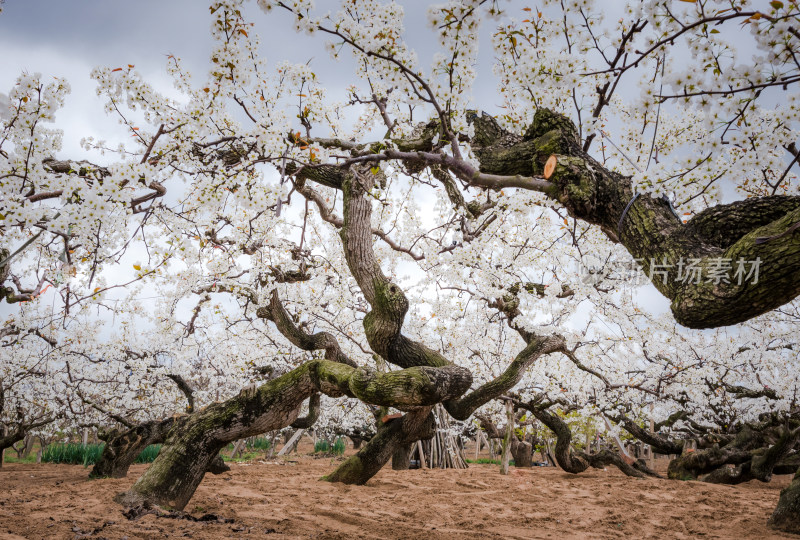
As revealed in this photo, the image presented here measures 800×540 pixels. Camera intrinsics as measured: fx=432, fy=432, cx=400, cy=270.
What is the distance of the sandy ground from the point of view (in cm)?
327

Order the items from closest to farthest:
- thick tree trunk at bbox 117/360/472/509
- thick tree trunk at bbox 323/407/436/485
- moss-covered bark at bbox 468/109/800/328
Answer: moss-covered bark at bbox 468/109/800/328 → thick tree trunk at bbox 117/360/472/509 → thick tree trunk at bbox 323/407/436/485

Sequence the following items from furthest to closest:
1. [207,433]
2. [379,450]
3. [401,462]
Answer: [401,462] → [379,450] → [207,433]

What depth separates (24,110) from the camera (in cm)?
294

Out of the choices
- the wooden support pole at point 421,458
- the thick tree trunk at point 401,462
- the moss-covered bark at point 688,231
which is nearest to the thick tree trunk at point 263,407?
the moss-covered bark at point 688,231

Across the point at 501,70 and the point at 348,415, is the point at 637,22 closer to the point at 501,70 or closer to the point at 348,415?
the point at 501,70

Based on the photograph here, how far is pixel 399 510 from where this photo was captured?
188 inches

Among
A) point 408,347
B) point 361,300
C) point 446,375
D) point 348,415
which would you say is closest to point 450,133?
point 446,375

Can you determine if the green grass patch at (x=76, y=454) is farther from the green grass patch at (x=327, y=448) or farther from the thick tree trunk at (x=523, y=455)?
the thick tree trunk at (x=523, y=455)

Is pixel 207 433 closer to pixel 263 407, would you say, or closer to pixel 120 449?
pixel 263 407

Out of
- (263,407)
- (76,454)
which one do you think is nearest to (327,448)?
(76,454)

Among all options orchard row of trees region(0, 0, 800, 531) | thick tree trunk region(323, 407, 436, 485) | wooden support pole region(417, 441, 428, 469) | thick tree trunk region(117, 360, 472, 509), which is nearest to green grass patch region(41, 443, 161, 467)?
orchard row of trees region(0, 0, 800, 531)

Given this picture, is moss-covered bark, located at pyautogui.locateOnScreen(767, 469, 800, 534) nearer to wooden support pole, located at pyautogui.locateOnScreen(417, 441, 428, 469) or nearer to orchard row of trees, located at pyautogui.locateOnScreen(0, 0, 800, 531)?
orchard row of trees, located at pyautogui.locateOnScreen(0, 0, 800, 531)

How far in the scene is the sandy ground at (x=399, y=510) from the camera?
327cm

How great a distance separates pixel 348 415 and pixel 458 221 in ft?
37.2
